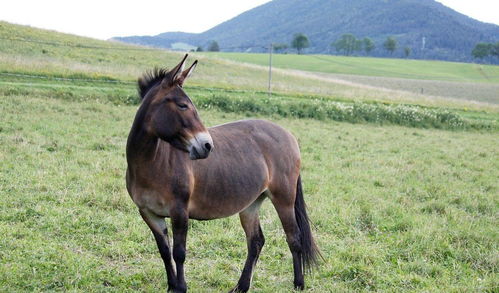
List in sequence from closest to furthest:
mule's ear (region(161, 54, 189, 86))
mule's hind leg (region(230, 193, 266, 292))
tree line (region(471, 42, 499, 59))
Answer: mule's ear (region(161, 54, 189, 86)) → mule's hind leg (region(230, 193, 266, 292)) → tree line (region(471, 42, 499, 59))

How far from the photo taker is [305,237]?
5.47m

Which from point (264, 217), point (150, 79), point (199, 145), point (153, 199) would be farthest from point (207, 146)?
point (264, 217)

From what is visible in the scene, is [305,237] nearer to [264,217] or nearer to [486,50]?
[264,217]

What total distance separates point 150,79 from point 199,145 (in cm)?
103

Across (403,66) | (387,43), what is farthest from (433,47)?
(403,66)

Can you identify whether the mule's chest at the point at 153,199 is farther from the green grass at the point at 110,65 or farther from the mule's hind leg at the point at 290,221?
the green grass at the point at 110,65

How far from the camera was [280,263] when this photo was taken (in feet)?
19.5

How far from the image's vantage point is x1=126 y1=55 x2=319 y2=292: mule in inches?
160

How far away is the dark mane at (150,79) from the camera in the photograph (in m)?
4.37

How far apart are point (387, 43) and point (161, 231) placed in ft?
455

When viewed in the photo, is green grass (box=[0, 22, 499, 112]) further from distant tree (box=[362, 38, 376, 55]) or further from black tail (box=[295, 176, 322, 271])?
distant tree (box=[362, 38, 376, 55])

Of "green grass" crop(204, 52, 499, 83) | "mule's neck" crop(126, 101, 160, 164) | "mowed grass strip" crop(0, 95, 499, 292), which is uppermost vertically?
"green grass" crop(204, 52, 499, 83)

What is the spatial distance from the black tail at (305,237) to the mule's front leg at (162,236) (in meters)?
1.60

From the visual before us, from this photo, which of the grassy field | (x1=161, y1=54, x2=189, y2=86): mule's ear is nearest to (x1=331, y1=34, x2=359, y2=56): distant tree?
the grassy field
